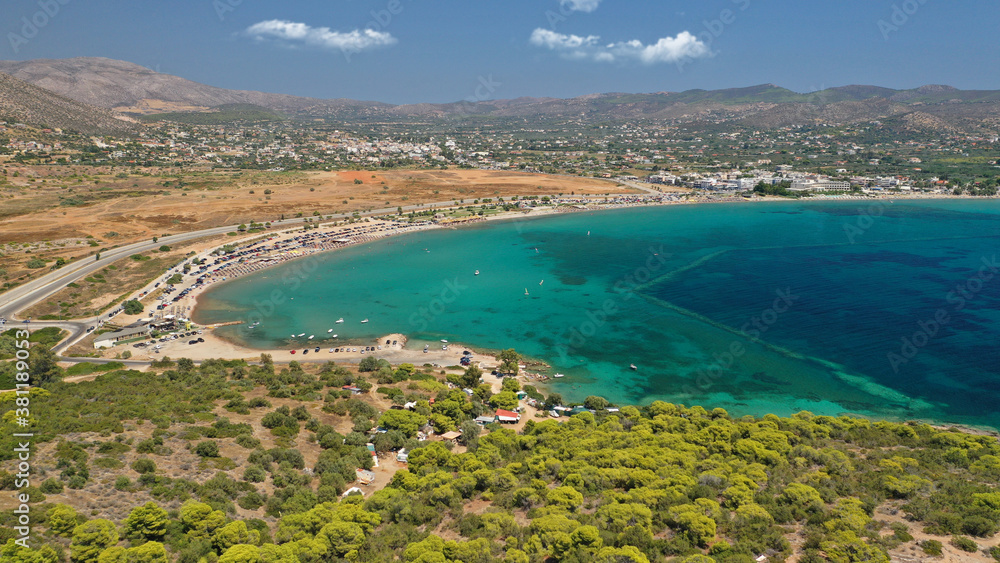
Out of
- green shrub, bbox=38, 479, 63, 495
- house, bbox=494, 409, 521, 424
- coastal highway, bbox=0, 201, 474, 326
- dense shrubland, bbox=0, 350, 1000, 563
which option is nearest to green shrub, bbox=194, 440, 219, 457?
dense shrubland, bbox=0, 350, 1000, 563

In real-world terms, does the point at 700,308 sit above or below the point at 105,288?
below

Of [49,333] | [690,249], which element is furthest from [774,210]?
[49,333]

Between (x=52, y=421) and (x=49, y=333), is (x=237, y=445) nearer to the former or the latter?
(x=52, y=421)

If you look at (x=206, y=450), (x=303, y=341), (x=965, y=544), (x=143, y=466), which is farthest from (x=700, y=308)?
(x=143, y=466)

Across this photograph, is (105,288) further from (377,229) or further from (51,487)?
(51,487)

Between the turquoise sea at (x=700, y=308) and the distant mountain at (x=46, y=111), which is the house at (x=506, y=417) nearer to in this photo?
the turquoise sea at (x=700, y=308)

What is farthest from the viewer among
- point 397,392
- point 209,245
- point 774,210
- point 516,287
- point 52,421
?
point 774,210
